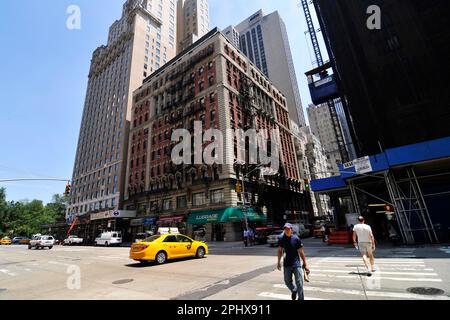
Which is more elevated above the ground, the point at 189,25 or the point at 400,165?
the point at 189,25

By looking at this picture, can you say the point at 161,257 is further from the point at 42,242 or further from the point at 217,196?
the point at 42,242

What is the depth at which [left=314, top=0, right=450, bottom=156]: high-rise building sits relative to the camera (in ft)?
69.8

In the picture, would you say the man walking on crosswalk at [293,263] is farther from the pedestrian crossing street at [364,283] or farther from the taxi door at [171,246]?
the taxi door at [171,246]

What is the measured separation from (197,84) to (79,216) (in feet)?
146

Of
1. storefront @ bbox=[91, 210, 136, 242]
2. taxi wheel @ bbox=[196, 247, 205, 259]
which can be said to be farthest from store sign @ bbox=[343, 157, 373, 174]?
storefront @ bbox=[91, 210, 136, 242]

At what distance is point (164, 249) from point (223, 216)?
1626 cm

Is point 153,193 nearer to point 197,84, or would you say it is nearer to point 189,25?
point 197,84

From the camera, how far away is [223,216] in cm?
2836

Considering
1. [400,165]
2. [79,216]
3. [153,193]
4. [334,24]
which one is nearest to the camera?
[400,165]

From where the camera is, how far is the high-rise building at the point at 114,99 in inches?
2120

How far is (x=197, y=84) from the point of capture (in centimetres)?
4116
